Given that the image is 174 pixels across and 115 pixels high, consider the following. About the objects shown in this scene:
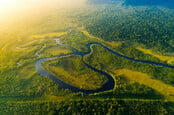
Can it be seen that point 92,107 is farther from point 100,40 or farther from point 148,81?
point 100,40

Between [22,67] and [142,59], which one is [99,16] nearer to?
[142,59]

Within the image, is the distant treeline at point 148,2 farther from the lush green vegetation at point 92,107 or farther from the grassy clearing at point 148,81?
the lush green vegetation at point 92,107

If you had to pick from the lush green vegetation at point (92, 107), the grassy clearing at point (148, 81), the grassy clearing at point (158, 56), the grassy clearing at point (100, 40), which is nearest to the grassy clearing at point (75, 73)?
the lush green vegetation at point (92, 107)

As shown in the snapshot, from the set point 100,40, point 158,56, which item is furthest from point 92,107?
point 100,40

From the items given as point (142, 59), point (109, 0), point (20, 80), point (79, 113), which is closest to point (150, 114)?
point (79, 113)

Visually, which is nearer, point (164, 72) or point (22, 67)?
point (164, 72)

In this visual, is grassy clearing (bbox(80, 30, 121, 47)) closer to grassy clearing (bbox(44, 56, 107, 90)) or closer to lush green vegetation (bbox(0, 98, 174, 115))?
grassy clearing (bbox(44, 56, 107, 90))

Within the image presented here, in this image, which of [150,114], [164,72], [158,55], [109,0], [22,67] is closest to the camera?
[150,114]

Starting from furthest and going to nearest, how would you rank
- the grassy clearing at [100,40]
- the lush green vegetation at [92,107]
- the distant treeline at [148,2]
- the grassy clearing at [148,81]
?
the distant treeline at [148,2] < the grassy clearing at [100,40] < the grassy clearing at [148,81] < the lush green vegetation at [92,107]
